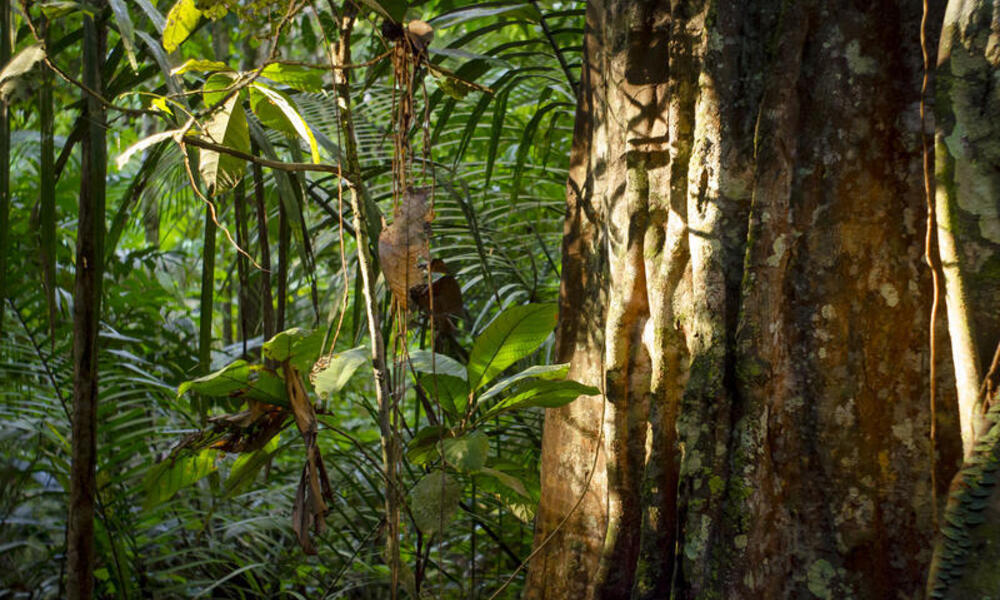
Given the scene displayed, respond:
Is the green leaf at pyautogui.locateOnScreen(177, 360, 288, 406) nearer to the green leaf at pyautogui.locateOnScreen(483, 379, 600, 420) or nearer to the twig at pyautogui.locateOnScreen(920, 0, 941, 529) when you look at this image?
the green leaf at pyautogui.locateOnScreen(483, 379, 600, 420)

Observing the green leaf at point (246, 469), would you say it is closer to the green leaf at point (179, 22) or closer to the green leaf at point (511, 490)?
the green leaf at point (511, 490)

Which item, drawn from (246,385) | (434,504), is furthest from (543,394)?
(246,385)

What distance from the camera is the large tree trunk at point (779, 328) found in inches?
47.9

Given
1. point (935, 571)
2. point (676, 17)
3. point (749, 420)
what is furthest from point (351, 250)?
point (935, 571)

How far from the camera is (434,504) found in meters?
1.20

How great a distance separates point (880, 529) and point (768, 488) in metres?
0.16

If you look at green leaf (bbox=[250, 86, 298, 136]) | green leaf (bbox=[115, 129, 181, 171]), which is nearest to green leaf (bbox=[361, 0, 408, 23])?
green leaf (bbox=[250, 86, 298, 136])

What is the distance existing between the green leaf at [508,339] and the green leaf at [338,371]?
0.19 metres

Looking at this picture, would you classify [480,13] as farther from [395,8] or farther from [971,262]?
[971,262]

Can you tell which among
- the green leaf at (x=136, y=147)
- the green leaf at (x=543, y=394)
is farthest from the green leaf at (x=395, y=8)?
the green leaf at (x=543, y=394)

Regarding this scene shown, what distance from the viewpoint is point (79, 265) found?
138cm

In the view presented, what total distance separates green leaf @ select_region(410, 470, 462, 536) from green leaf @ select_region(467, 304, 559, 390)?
19 cm

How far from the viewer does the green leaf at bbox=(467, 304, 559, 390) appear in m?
1.34

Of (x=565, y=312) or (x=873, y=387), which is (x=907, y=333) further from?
(x=565, y=312)
